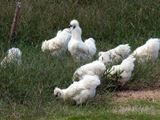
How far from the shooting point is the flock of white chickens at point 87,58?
31.3 feet

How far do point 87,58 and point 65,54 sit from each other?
137 cm

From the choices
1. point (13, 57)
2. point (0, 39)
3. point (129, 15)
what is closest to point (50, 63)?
point (13, 57)

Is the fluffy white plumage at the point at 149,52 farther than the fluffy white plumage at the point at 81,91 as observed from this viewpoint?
Yes

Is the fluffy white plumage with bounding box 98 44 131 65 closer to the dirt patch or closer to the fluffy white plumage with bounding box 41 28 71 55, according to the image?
the dirt patch

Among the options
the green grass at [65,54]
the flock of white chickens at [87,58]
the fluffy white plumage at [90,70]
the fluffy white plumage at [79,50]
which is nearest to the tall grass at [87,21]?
the green grass at [65,54]

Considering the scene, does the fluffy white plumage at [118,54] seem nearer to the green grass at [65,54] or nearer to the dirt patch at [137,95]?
the green grass at [65,54]

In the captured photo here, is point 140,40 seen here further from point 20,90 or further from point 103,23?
point 20,90

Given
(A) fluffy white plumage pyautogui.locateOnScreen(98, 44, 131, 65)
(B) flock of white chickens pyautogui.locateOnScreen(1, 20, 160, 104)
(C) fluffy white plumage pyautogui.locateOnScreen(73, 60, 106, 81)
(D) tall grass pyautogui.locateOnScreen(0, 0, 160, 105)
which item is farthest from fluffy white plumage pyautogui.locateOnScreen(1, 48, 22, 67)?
(A) fluffy white plumage pyautogui.locateOnScreen(98, 44, 131, 65)

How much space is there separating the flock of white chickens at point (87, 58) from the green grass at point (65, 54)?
18cm

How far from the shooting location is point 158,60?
41.1 feet

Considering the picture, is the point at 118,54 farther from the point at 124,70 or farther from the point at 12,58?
the point at 12,58

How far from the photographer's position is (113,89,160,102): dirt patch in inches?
399

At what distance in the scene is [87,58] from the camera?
12.0 meters

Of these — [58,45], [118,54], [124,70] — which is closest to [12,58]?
[124,70]
